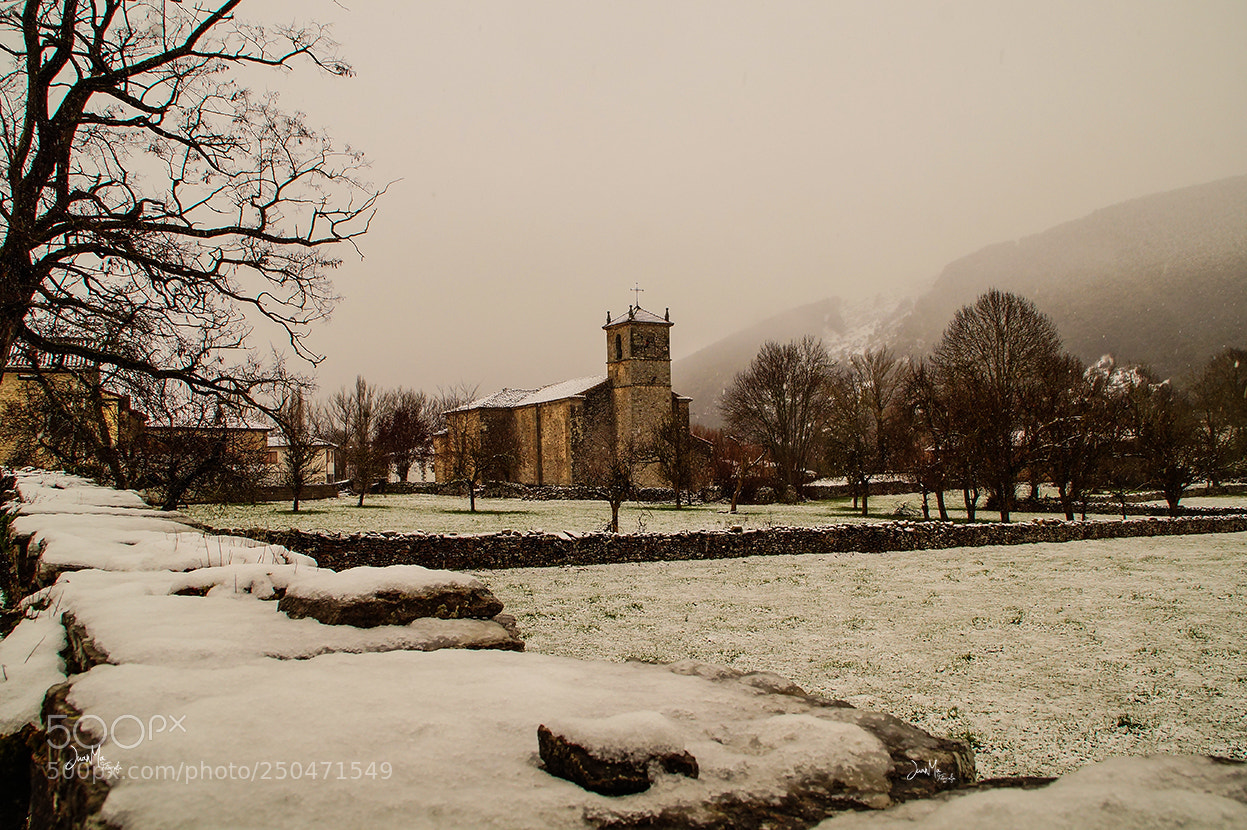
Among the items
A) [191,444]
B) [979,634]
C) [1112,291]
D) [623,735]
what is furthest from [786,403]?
[1112,291]

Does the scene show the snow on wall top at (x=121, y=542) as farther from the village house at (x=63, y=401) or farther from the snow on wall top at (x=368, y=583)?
the village house at (x=63, y=401)

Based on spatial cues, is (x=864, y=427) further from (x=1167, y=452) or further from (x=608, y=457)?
(x=1167, y=452)

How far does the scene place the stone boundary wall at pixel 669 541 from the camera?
13.3m

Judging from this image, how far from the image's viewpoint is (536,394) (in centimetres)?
5500

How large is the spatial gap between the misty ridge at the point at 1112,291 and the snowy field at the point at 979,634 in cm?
7622

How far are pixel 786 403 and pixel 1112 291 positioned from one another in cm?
8914

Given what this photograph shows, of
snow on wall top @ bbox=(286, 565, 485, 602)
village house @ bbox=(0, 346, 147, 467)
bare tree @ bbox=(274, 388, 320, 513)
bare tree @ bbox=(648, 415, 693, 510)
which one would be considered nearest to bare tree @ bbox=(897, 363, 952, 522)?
bare tree @ bbox=(648, 415, 693, 510)

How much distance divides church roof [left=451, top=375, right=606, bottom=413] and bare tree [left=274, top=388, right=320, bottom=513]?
14.6 metres

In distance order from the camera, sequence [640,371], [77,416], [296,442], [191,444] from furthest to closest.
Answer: [640,371], [191,444], [296,442], [77,416]

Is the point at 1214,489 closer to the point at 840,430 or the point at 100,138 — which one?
the point at 840,430

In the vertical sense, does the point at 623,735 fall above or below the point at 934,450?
below

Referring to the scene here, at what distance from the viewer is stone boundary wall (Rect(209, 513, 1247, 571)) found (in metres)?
13.3

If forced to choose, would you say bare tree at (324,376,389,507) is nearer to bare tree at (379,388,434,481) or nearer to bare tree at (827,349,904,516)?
bare tree at (379,388,434,481)

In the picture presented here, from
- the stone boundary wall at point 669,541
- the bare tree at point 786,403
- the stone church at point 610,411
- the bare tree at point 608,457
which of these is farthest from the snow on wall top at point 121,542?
the bare tree at point 786,403
